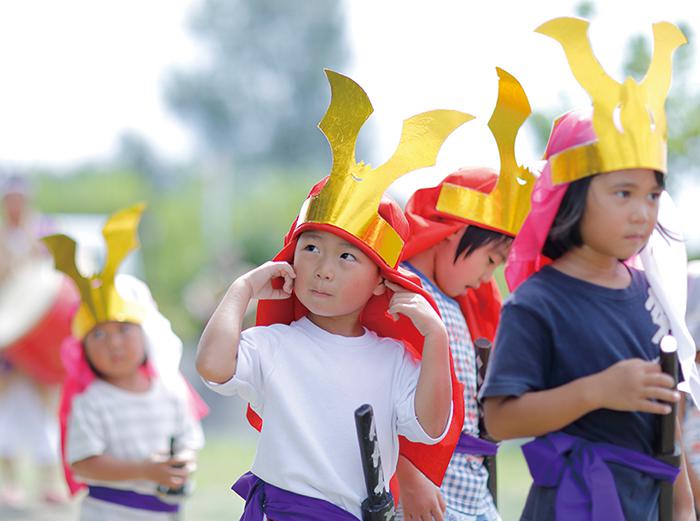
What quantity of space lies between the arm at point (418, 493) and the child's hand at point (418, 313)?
18.1 inches

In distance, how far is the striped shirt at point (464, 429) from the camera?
3541 mm

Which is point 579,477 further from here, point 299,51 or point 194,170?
point 299,51

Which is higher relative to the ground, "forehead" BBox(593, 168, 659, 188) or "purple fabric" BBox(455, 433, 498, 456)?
"forehead" BBox(593, 168, 659, 188)

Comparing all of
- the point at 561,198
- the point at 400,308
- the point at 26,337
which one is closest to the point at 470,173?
the point at 561,198

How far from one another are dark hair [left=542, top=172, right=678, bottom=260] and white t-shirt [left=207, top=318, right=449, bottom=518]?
0.51 meters

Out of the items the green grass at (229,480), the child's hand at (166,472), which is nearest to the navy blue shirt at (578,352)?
the child's hand at (166,472)

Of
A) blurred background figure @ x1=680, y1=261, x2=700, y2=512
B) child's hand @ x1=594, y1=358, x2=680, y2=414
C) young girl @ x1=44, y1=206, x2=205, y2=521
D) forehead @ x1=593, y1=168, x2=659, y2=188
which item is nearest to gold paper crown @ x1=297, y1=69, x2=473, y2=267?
forehead @ x1=593, y1=168, x2=659, y2=188

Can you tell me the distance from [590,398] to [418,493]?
1.95 feet

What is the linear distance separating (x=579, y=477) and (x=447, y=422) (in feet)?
1.19

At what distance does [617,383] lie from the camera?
2.82m

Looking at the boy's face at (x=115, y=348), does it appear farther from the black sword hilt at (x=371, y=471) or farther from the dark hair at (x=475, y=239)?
the black sword hilt at (x=371, y=471)

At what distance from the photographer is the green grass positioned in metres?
7.37

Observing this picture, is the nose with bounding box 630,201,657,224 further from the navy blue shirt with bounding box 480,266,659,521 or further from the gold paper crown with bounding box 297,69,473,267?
the gold paper crown with bounding box 297,69,473,267

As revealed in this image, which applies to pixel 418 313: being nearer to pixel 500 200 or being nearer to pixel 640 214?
pixel 640 214
